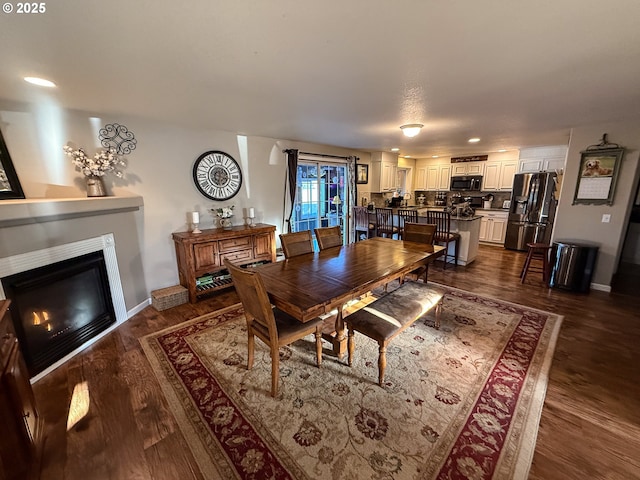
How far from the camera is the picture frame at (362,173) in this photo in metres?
5.86

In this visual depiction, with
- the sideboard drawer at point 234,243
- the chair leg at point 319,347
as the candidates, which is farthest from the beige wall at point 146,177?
the chair leg at point 319,347

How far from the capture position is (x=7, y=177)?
7.39 feet

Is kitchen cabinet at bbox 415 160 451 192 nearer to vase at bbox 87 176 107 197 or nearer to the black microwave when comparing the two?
the black microwave

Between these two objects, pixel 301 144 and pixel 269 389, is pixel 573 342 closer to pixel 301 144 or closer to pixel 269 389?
pixel 269 389

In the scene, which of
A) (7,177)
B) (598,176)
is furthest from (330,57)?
(598,176)

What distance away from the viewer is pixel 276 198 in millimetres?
4543

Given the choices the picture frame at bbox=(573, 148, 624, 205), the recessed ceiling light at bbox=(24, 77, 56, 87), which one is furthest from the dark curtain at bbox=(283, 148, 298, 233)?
the picture frame at bbox=(573, 148, 624, 205)

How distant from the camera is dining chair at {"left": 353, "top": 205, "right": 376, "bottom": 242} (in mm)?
5406

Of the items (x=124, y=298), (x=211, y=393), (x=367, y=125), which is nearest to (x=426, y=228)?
(x=367, y=125)

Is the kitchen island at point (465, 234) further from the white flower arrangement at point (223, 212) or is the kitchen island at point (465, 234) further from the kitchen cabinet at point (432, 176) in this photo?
the white flower arrangement at point (223, 212)

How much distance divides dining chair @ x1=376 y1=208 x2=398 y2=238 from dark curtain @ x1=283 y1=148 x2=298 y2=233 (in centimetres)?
178

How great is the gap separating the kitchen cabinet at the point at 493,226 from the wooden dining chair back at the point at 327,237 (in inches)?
197

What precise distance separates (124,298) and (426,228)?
3863 millimetres

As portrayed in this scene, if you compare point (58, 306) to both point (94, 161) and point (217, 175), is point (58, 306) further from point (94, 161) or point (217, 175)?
point (217, 175)
